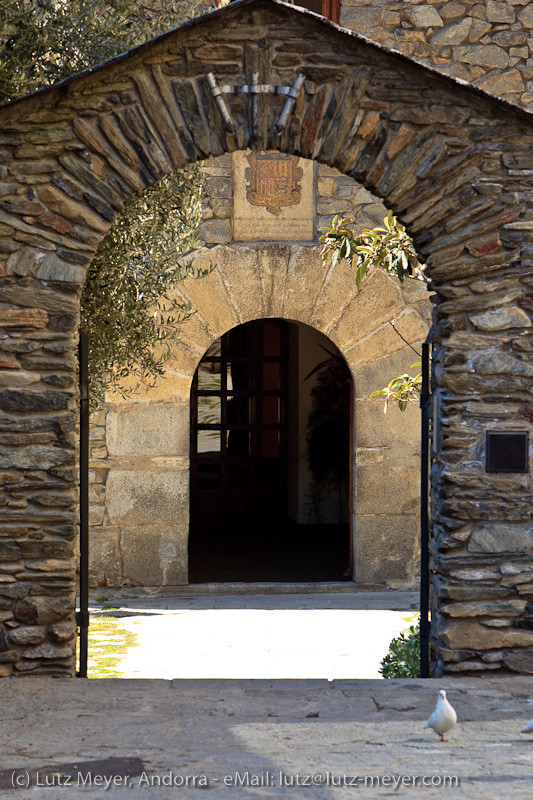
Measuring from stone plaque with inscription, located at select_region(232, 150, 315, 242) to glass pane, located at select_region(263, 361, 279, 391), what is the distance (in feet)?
11.3

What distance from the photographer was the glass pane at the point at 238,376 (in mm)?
10055

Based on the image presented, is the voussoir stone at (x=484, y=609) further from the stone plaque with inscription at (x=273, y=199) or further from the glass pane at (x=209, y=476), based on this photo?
the glass pane at (x=209, y=476)

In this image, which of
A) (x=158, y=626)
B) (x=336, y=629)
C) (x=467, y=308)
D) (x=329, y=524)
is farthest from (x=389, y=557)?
(x=467, y=308)

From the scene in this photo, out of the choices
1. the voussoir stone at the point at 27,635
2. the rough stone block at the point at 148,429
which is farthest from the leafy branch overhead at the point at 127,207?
the voussoir stone at the point at 27,635

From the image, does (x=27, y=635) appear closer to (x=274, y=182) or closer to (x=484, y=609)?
(x=484, y=609)

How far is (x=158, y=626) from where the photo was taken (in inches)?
233

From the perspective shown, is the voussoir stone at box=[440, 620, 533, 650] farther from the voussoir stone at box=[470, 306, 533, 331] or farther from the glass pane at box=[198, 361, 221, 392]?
the glass pane at box=[198, 361, 221, 392]

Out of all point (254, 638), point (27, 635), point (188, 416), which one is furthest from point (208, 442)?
point (27, 635)

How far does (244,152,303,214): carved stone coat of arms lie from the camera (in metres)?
7.12

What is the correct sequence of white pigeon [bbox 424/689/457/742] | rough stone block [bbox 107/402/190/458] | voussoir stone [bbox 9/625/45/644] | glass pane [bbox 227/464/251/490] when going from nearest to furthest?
1. white pigeon [bbox 424/689/457/742]
2. voussoir stone [bbox 9/625/45/644]
3. rough stone block [bbox 107/402/190/458]
4. glass pane [bbox 227/464/251/490]

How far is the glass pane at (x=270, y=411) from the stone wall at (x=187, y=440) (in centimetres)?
341

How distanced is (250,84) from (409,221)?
35.2 inches

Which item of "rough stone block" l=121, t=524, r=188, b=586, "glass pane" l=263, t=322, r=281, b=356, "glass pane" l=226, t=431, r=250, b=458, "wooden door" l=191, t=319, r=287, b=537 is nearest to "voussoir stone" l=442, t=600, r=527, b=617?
"rough stone block" l=121, t=524, r=188, b=586

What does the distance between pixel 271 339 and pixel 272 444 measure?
1.16 metres
